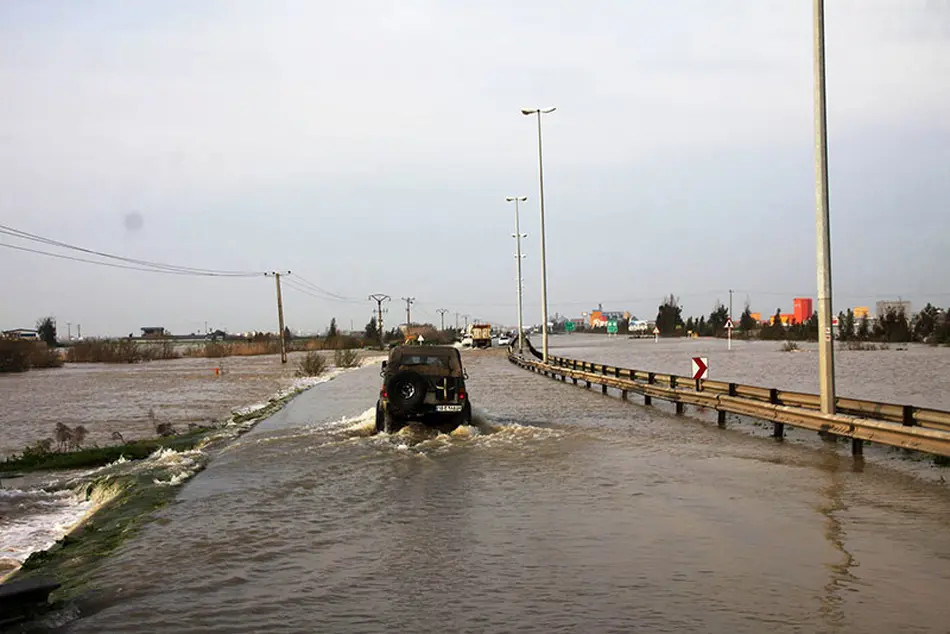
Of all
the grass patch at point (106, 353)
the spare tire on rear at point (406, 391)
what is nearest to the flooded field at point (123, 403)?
the spare tire on rear at point (406, 391)

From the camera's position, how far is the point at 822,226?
16.7 meters

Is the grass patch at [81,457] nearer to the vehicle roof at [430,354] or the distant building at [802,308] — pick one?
the vehicle roof at [430,354]

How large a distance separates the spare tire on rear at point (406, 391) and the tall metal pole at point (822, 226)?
24.7 feet

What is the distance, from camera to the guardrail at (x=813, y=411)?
43.7ft

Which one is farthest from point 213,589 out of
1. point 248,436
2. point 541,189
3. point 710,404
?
point 541,189

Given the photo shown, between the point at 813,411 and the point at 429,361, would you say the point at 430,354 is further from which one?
the point at 813,411

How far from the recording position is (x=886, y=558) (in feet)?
26.9

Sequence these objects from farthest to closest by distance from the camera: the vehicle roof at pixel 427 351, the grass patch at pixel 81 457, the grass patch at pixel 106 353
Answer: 1. the grass patch at pixel 106 353
2. the vehicle roof at pixel 427 351
3. the grass patch at pixel 81 457

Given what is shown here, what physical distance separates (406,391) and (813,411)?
7754 millimetres

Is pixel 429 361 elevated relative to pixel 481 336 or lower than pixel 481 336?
elevated

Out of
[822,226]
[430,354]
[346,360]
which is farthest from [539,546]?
[346,360]

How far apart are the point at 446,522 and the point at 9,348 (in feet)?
271

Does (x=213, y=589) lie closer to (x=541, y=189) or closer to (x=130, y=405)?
(x=130, y=405)

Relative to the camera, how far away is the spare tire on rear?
1814cm
